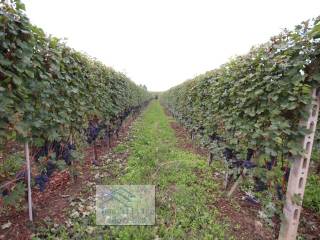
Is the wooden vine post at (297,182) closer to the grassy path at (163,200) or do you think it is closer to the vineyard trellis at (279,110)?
the vineyard trellis at (279,110)

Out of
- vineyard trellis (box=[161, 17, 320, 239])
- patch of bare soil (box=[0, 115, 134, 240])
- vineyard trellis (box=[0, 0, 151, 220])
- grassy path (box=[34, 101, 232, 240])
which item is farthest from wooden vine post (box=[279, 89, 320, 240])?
vineyard trellis (box=[0, 0, 151, 220])

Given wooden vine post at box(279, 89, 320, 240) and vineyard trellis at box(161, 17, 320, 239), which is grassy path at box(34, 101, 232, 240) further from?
vineyard trellis at box(161, 17, 320, 239)

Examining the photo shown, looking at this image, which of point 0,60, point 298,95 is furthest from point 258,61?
point 0,60

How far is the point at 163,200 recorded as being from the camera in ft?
10.8

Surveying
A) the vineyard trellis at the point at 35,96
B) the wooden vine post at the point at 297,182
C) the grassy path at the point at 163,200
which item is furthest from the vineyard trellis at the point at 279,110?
the vineyard trellis at the point at 35,96

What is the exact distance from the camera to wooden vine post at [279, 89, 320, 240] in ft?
7.18

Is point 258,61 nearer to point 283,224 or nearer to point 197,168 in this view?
point 283,224

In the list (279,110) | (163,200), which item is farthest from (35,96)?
(279,110)

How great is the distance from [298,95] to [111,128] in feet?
18.8

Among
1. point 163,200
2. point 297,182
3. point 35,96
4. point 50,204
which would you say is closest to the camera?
point 297,182

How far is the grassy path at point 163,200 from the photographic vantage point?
2.54 metres

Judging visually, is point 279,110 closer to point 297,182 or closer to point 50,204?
point 297,182

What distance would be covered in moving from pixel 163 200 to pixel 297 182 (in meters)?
1.89

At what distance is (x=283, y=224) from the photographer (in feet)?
7.93
